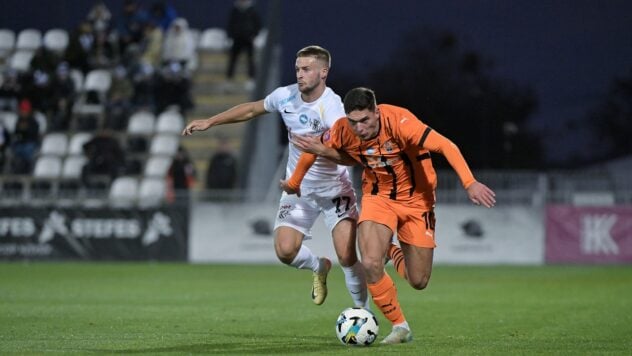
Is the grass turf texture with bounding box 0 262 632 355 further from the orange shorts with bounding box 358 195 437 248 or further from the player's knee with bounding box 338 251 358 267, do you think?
the orange shorts with bounding box 358 195 437 248

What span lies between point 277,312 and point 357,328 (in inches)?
156

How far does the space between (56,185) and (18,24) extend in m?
9.58

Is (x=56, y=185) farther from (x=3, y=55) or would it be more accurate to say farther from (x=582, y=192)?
(x=582, y=192)

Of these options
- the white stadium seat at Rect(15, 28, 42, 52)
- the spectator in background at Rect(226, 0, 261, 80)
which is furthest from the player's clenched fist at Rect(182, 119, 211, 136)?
the white stadium seat at Rect(15, 28, 42, 52)

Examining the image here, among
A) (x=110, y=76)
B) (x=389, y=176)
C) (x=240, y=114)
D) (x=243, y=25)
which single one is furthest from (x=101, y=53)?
(x=389, y=176)

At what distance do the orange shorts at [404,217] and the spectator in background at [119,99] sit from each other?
18575 mm

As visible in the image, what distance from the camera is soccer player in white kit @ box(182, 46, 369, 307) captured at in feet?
35.8

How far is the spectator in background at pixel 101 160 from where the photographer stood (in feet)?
84.4

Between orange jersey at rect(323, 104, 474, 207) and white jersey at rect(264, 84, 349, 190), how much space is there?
57 cm

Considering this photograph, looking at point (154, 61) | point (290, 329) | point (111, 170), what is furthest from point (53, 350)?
point (154, 61)

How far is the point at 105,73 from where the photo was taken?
Answer: 29.9m

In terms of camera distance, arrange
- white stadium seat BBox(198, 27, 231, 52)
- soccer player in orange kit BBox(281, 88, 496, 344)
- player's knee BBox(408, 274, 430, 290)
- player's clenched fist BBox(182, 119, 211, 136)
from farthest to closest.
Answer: white stadium seat BBox(198, 27, 231, 52), player's clenched fist BBox(182, 119, 211, 136), player's knee BBox(408, 274, 430, 290), soccer player in orange kit BBox(281, 88, 496, 344)

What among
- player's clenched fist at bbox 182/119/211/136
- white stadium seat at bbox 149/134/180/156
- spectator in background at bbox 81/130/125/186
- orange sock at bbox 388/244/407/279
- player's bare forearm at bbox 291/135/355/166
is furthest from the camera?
white stadium seat at bbox 149/134/180/156

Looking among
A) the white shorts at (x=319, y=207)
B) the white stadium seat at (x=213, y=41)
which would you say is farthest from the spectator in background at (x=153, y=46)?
the white shorts at (x=319, y=207)
